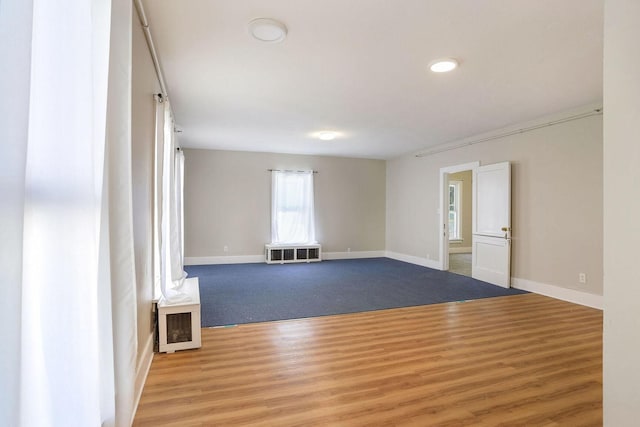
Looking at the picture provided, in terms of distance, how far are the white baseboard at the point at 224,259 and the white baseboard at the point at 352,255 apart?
157cm

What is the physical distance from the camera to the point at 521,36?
2.50 m

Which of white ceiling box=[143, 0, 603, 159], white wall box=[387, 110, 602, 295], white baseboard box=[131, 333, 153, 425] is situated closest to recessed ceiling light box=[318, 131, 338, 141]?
white ceiling box=[143, 0, 603, 159]

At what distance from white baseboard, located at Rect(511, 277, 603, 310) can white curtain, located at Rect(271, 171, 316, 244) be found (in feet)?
14.0

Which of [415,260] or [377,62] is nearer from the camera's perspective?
[377,62]

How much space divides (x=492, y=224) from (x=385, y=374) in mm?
3880

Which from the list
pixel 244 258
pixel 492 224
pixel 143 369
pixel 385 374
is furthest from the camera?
pixel 244 258

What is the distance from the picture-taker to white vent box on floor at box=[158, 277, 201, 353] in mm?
2760

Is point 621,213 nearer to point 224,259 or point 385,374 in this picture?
point 385,374

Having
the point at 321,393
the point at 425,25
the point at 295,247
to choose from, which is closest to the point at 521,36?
the point at 425,25

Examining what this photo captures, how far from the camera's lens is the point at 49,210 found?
0.79 meters

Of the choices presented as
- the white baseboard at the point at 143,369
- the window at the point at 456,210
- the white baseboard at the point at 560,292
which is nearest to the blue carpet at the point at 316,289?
the white baseboard at the point at 560,292

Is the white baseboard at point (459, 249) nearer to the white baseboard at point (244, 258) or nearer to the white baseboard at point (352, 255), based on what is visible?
the white baseboard at point (352, 255)

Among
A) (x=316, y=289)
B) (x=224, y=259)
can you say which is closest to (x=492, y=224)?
(x=316, y=289)

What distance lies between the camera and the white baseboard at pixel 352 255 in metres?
8.05
